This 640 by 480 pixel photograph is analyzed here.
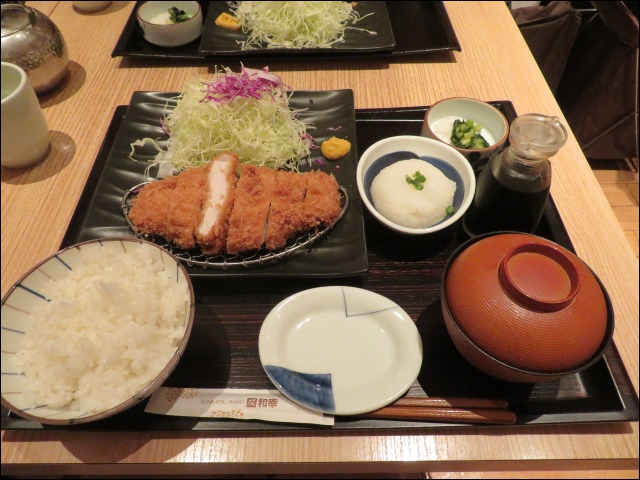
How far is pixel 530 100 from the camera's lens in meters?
2.20

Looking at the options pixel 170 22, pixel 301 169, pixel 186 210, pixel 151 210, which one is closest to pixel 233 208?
pixel 186 210

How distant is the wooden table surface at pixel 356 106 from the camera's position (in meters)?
1.18

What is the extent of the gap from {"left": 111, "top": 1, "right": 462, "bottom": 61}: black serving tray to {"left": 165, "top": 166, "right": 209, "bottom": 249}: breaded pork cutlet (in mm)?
1052

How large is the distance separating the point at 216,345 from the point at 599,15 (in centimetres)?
299

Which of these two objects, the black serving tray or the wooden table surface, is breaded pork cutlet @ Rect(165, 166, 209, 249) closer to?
the wooden table surface

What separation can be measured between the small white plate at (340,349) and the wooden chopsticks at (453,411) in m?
0.04

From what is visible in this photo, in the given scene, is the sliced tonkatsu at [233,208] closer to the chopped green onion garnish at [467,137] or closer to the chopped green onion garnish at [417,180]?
the chopped green onion garnish at [417,180]

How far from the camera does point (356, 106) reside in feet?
7.21

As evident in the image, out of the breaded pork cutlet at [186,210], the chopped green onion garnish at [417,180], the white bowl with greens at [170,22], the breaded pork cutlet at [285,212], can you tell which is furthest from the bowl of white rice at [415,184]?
the white bowl with greens at [170,22]

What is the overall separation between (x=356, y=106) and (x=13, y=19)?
4.70 feet

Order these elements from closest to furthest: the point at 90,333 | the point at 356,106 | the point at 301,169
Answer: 1. the point at 90,333
2. the point at 301,169
3. the point at 356,106

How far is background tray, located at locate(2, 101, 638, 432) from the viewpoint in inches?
47.4

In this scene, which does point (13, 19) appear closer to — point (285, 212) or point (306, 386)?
point (285, 212)

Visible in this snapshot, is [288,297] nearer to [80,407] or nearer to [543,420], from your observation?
[80,407]
